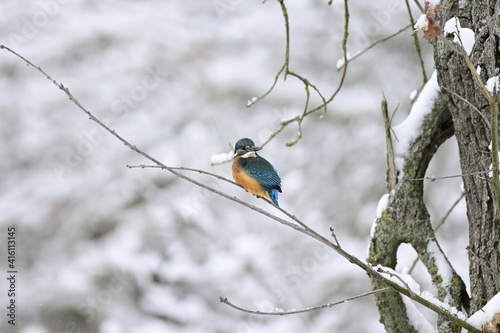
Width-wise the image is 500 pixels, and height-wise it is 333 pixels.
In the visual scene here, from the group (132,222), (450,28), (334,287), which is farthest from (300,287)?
(450,28)

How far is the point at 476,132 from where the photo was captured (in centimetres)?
238

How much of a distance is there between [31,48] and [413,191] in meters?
5.29

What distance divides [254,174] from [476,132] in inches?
39.2

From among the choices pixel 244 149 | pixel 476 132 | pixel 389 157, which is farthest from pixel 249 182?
pixel 476 132

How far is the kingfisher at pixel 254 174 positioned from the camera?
2.93 meters

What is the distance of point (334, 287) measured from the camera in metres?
6.47

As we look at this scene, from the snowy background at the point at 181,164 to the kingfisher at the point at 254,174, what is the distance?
312 centimetres

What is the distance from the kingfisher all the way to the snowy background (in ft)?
10.2

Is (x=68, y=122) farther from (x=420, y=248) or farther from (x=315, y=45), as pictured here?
(x=420, y=248)

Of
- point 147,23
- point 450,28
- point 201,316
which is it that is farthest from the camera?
point 147,23

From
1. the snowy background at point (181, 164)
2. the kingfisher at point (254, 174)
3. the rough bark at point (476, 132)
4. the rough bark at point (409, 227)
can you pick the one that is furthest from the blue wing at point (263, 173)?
the snowy background at point (181, 164)

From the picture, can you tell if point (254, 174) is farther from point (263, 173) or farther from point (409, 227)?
point (409, 227)

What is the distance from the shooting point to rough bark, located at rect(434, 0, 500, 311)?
2.31 m

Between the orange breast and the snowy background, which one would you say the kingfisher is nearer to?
the orange breast
